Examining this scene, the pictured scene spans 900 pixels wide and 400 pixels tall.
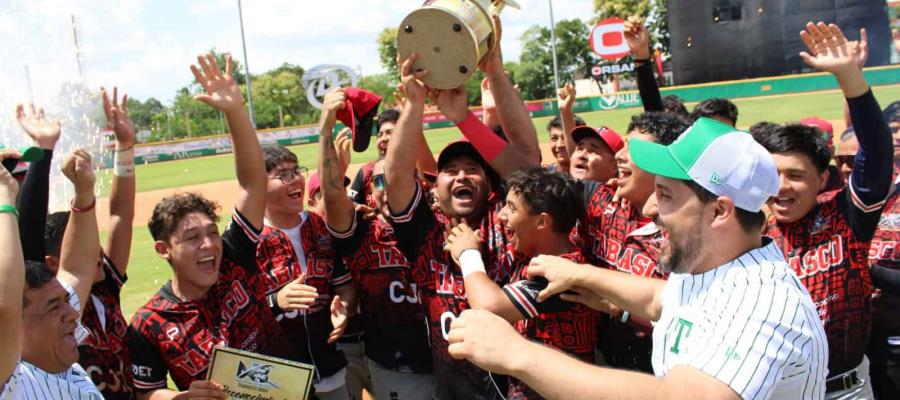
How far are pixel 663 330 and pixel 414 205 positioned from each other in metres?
1.93

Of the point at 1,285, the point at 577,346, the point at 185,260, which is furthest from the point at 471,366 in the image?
the point at 1,285

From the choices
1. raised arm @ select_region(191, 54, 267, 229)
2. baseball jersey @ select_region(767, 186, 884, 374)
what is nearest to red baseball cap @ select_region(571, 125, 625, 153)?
baseball jersey @ select_region(767, 186, 884, 374)

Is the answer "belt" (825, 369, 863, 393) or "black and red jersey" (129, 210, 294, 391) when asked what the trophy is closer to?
"black and red jersey" (129, 210, 294, 391)

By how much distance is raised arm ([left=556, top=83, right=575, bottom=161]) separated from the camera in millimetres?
5941

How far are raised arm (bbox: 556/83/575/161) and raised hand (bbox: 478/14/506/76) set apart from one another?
1161mm

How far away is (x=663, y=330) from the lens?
2.53 metres

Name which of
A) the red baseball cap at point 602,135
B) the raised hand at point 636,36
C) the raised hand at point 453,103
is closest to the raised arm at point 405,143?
the raised hand at point 453,103

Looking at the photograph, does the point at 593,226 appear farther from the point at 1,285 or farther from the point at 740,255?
the point at 1,285

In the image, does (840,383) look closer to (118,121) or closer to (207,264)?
(207,264)

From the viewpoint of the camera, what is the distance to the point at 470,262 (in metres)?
3.68

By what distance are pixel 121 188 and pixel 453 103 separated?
A: 1910 mm

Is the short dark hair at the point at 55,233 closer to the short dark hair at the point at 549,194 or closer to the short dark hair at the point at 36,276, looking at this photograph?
the short dark hair at the point at 36,276

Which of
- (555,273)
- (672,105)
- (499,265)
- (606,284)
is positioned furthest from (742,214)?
(672,105)

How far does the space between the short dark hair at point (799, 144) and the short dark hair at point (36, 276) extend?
319 centimetres
